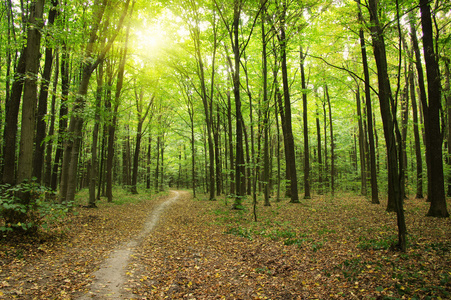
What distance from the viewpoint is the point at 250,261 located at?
6.12 m

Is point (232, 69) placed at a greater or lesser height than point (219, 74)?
lesser

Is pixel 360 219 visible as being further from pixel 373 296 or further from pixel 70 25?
pixel 70 25

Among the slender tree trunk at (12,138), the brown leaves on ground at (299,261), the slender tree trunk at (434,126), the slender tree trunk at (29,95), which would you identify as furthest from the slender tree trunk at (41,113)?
→ the slender tree trunk at (434,126)

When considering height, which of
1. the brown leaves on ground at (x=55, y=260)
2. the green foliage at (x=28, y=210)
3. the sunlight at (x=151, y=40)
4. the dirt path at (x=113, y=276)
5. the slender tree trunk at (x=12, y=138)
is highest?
the sunlight at (x=151, y=40)

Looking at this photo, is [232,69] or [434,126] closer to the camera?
[434,126]

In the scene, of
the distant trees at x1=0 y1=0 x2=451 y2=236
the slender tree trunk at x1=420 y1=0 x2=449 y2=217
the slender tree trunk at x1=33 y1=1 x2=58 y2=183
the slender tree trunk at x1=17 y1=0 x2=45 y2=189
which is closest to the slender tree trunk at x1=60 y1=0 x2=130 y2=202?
the distant trees at x1=0 y1=0 x2=451 y2=236

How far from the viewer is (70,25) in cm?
919

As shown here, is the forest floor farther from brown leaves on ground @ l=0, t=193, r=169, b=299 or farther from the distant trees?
the distant trees

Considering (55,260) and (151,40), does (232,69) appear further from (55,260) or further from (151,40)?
(55,260)

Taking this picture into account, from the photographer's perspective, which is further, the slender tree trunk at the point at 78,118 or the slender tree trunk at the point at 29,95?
the slender tree trunk at the point at 78,118

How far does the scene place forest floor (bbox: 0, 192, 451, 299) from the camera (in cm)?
430

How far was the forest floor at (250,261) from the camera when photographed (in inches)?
169

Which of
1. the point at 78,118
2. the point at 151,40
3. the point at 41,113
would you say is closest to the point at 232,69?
the point at 151,40

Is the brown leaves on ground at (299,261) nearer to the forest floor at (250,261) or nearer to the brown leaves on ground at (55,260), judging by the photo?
the forest floor at (250,261)
